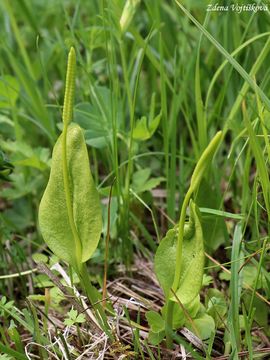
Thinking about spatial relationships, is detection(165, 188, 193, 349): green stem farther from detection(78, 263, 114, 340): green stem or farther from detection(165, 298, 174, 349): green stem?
detection(78, 263, 114, 340): green stem

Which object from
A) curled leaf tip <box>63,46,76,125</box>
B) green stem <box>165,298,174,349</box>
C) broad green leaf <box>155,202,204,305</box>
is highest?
curled leaf tip <box>63,46,76,125</box>

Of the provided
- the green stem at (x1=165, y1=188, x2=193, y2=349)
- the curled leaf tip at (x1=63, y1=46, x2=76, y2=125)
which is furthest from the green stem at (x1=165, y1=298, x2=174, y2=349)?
the curled leaf tip at (x1=63, y1=46, x2=76, y2=125)

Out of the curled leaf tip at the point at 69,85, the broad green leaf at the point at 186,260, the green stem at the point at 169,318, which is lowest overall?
the green stem at the point at 169,318

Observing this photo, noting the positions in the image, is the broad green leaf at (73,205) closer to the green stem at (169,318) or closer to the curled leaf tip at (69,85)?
the curled leaf tip at (69,85)

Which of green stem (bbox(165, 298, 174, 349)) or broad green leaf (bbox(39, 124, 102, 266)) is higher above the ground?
broad green leaf (bbox(39, 124, 102, 266))

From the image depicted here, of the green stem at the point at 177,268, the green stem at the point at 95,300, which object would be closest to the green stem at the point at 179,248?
the green stem at the point at 177,268

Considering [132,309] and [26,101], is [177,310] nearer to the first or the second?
[132,309]

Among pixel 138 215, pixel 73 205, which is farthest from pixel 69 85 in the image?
pixel 138 215
